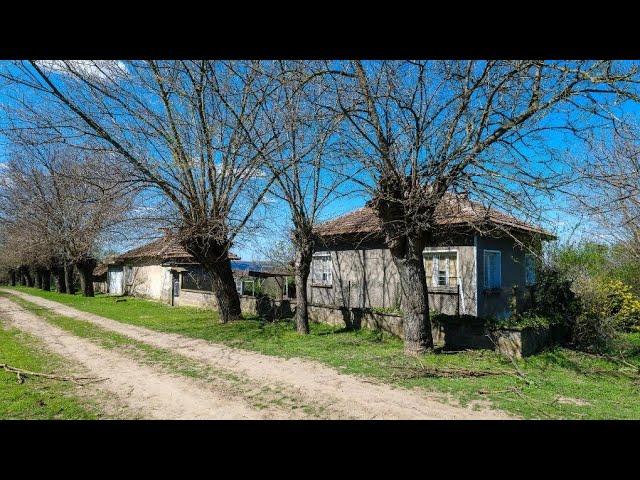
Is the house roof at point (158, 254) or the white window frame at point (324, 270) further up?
the house roof at point (158, 254)

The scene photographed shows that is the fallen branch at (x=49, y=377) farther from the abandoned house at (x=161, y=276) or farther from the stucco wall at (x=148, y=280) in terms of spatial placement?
the stucco wall at (x=148, y=280)

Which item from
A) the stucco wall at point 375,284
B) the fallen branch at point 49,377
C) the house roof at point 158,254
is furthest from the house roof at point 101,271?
the fallen branch at point 49,377

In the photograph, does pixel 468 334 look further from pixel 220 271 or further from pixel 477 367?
pixel 220 271

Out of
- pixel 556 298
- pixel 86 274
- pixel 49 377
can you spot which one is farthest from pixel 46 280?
pixel 556 298

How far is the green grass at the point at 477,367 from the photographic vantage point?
570 cm

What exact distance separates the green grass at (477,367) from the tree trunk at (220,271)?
0.94 meters

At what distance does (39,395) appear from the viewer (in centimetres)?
571

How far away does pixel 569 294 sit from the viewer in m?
10.8

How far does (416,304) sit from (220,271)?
24.4 ft

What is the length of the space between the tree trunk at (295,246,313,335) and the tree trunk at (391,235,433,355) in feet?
11.9

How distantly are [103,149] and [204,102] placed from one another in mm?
2959
